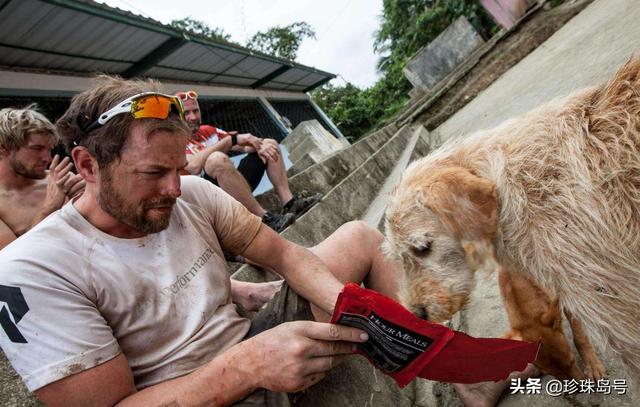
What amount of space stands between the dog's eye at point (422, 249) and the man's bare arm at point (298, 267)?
488 millimetres

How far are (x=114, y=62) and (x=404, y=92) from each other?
22417 millimetres

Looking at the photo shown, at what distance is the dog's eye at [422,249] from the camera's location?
7.18 ft

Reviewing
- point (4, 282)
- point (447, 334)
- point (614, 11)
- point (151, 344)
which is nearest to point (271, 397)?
point (151, 344)

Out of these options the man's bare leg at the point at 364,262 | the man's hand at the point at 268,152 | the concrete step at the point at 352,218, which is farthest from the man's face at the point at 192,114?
the man's bare leg at the point at 364,262

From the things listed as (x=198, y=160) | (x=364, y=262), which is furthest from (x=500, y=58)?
(x=364, y=262)

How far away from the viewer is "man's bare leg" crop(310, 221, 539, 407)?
2250 mm

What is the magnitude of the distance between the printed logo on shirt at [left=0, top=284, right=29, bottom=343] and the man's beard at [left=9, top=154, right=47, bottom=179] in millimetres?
2160

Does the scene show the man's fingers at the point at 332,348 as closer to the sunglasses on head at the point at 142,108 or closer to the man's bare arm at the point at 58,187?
the sunglasses on head at the point at 142,108

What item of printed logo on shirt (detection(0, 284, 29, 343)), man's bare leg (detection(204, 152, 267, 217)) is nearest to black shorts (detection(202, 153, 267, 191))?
man's bare leg (detection(204, 152, 267, 217))

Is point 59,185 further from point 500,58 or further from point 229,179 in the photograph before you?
point 500,58

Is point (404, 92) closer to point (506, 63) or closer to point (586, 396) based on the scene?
point (506, 63)

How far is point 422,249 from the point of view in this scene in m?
2.20

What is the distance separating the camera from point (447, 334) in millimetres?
1502

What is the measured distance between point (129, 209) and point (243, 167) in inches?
141
